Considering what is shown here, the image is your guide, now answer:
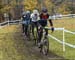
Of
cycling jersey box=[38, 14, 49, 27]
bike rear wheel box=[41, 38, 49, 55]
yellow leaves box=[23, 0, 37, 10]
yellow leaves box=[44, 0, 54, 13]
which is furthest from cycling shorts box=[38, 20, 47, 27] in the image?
yellow leaves box=[44, 0, 54, 13]

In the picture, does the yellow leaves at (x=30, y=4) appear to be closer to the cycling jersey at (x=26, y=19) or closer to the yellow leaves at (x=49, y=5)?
the yellow leaves at (x=49, y=5)

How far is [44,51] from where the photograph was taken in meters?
13.4

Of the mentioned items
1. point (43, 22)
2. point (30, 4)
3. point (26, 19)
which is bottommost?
point (30, 4)

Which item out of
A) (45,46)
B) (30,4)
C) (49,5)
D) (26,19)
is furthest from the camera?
(49,5)

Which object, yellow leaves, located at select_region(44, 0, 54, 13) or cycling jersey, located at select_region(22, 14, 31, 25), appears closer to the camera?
cycling jersey, located at select_region(22, 14, 31, 25)

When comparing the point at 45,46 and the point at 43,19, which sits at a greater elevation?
the point at 43,19

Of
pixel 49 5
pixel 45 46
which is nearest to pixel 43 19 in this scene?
pixel 45 46

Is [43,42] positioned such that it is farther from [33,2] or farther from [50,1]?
[50,1]

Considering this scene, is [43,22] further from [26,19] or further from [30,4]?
[30,4]

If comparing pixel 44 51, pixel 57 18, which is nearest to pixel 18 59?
pixel 44 51

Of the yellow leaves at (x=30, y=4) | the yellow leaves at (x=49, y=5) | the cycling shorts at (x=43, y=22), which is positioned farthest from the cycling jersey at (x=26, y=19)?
the yellow leaves at (x=49, y=5)

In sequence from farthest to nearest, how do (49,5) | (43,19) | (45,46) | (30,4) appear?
(49,5)
(30,4)
(43,19)
(45,46)

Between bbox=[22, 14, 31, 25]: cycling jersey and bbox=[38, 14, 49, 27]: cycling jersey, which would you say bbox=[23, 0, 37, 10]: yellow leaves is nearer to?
bbox=[22, 14, 31, 25]: cycling jersey

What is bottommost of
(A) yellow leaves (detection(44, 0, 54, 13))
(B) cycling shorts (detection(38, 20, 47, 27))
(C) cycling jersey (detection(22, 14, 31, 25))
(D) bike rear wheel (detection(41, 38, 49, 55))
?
(A) yellow leaves (detection(44, 0, 54, 13))
